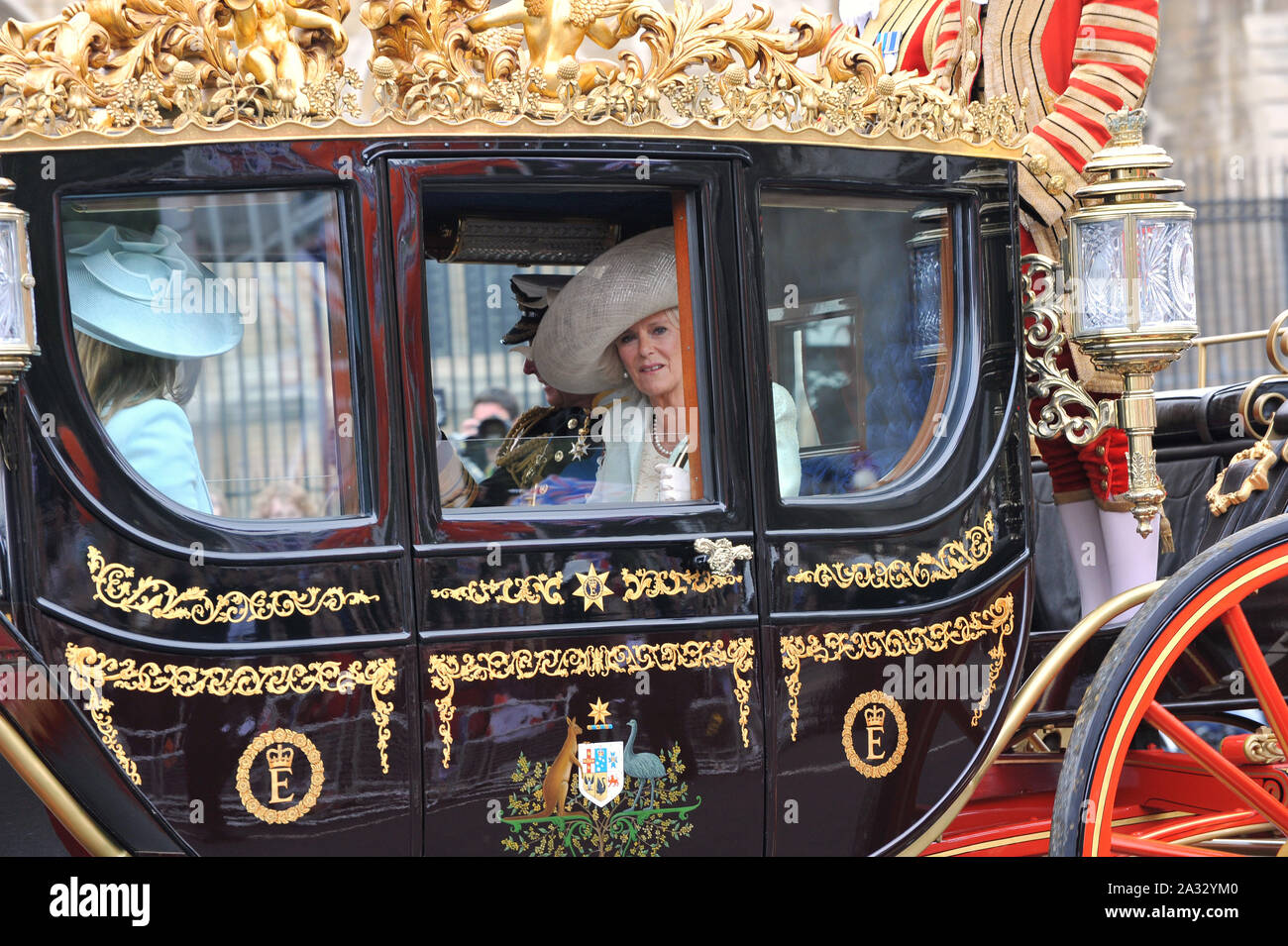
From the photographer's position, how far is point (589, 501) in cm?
254

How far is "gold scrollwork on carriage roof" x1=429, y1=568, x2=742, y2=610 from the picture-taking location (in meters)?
2.38

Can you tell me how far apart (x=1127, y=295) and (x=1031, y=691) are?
0.76 metres

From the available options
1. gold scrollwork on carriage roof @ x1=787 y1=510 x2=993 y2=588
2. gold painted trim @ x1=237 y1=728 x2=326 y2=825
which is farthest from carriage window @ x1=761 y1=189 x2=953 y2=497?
gold painted trim @ x1=237 y1=728 x2=326 y2=825

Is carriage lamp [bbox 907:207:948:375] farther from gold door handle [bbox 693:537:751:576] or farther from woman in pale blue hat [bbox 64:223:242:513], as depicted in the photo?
woman in pale blue hat [bbox 64:223:242:513]

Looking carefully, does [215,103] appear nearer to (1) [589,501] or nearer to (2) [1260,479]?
(1) [589,501]

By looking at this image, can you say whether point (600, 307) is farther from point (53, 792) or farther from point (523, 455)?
point (53, 792)

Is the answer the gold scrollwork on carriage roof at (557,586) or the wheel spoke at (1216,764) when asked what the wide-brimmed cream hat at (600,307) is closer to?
the gold scrollwork on carriage roof at (557,586)

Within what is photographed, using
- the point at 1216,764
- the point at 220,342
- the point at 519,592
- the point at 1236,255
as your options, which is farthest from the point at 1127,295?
the point at 1236,255

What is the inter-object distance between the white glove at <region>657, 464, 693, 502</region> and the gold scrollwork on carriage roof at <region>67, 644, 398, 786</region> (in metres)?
0.56

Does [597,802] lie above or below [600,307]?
below

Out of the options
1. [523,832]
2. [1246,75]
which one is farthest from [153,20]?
[1246,75]

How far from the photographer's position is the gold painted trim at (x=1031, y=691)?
265cm

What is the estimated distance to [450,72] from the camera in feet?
7.84

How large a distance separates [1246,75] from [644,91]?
11.6 meters
